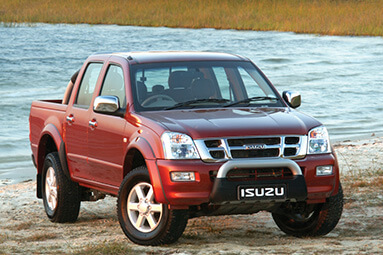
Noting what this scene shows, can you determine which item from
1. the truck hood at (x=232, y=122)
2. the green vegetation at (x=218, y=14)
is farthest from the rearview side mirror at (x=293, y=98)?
the green vegetation at (x=218, y=14)

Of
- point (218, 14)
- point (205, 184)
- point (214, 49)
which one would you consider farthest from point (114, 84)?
point (218, 14)

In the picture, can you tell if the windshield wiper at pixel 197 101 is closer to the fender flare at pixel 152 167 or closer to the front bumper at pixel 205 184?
the fender flare at pixel 152 167

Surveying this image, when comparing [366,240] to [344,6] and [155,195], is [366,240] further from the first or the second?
[344,6]

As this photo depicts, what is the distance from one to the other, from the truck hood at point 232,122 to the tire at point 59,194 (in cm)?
168

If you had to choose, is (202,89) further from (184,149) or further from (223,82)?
(184,149)

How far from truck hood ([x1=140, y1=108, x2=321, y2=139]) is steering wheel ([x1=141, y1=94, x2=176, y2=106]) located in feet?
0.65

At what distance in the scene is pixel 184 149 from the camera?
6758 millimetres

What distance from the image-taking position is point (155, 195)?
681 cm

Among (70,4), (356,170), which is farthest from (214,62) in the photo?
(70,4)

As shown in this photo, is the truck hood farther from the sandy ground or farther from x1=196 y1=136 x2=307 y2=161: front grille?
the sandy ground

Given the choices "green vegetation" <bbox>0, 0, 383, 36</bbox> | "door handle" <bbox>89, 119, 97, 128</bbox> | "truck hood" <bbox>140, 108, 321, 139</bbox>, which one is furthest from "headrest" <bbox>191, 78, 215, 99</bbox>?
"green vegetation" <bbox>0, 0, 383, 36</bbox>

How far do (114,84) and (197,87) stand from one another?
2.65ft

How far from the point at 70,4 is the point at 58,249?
159 ft

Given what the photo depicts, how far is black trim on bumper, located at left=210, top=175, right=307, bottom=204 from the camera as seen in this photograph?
21.8 feet
